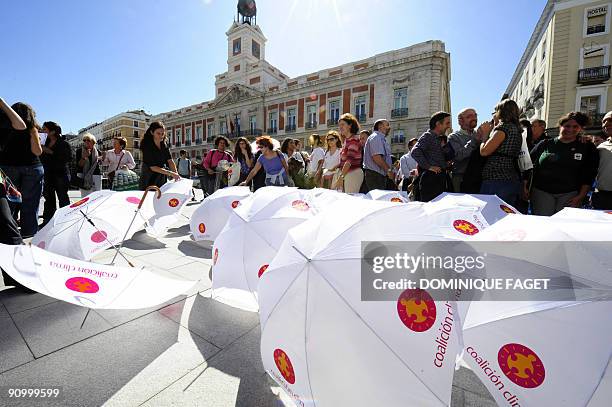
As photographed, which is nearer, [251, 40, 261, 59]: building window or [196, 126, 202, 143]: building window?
[196, 126, 202, 143]: building window

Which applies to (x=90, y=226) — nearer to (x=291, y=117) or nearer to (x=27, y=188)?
(x=27, y=188)

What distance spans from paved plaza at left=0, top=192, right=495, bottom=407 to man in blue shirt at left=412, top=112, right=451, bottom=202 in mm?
2367

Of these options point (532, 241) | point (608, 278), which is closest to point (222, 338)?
point (532, 241)

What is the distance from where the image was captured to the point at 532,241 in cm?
119

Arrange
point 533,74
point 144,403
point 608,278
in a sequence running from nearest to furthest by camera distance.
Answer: point 608,278, point 144,403, point 533,74

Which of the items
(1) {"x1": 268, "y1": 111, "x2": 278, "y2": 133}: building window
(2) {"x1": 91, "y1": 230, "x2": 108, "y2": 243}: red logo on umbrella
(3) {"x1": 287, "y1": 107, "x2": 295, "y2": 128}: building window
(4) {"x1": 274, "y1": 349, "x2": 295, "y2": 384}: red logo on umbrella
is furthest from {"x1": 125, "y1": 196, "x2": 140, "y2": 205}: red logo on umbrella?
(1) {"x1": 268, "y1": 111, "x2": 278, "y2": 133}: building window

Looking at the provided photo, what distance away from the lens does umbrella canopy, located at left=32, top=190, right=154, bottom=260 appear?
248 cm

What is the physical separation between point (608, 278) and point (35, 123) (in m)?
4.31

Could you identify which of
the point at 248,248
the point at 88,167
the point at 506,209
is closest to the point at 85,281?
the point at 248,248

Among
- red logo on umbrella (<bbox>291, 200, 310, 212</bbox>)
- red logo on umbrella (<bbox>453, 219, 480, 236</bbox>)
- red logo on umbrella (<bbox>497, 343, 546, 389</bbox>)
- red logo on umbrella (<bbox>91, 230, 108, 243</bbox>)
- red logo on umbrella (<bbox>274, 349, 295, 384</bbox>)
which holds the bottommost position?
red logo on umbrella (<bbox>274, 349, 295, 384</bbox>)

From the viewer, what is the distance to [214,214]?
3.69 m

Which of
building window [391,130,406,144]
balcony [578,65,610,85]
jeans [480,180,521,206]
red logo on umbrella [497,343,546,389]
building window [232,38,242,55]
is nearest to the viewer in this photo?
red logo on umbrella [497,343,546,389]

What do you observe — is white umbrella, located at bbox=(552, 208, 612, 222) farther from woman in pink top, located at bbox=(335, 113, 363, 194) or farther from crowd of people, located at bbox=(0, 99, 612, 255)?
woman in pink top, located at bbox=(335, 113, 363, 194)

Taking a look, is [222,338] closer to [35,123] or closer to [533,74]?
[35,123]
